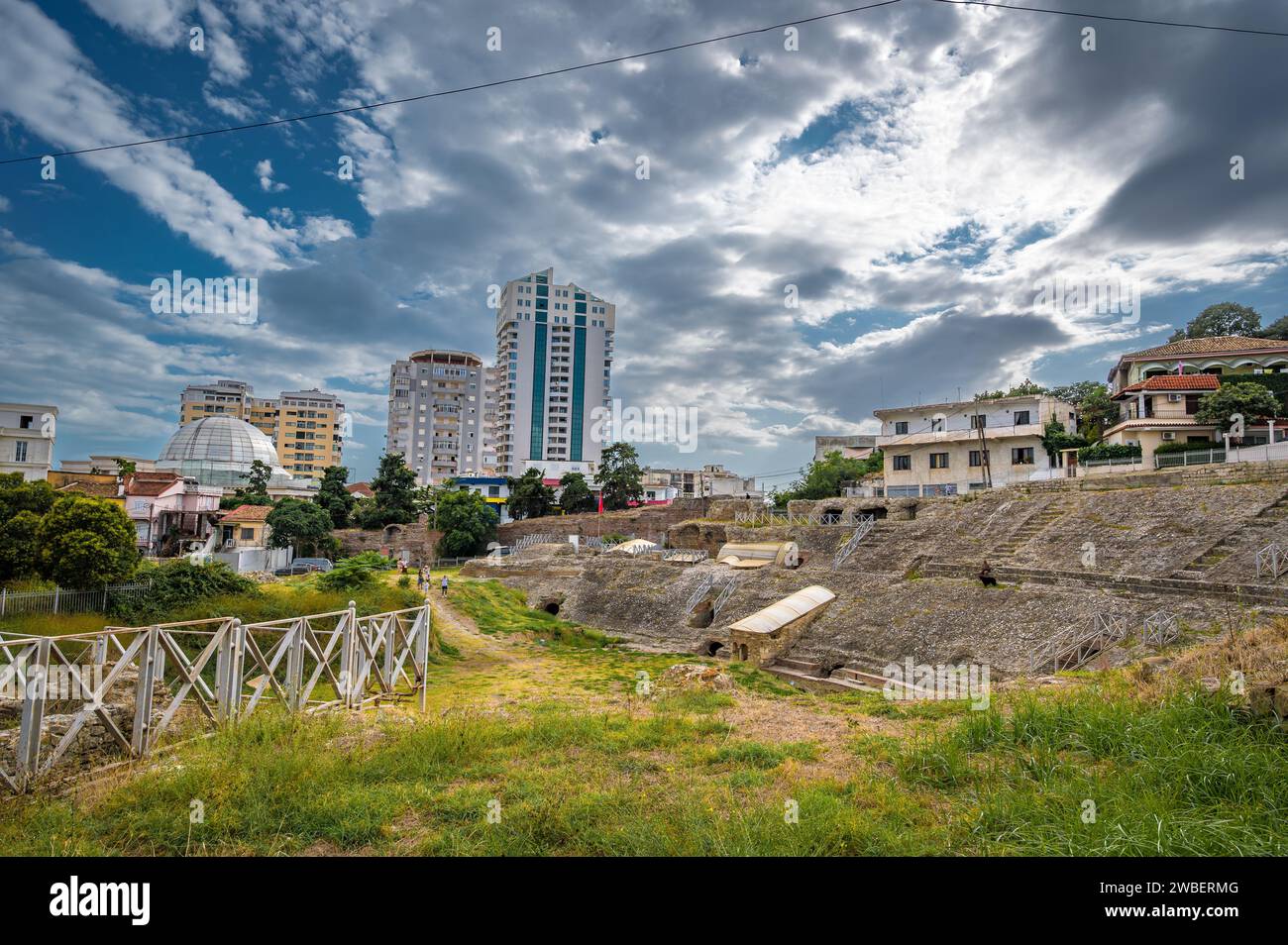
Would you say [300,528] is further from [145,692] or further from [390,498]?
[145,692]

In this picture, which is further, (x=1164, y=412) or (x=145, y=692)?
(x=1164, y=412)

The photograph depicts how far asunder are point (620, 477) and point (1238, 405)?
43.4 meters

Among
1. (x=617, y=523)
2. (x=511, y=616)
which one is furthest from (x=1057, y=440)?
(x=617, y=523)

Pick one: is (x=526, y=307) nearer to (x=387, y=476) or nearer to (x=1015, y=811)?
(x=387, y=476)

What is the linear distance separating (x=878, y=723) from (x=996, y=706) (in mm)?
1551

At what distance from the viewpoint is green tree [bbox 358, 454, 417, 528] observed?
175ft

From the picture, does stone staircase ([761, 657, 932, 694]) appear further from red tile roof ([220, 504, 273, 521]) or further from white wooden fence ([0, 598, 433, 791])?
red tile roof ([220, 504, 273, 521])

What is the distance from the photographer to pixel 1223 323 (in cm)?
4984

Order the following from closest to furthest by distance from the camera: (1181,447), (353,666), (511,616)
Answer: (353,666)
(511,616)
(1181,447)

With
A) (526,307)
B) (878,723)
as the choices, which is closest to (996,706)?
(878,723)

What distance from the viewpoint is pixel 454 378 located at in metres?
97.5

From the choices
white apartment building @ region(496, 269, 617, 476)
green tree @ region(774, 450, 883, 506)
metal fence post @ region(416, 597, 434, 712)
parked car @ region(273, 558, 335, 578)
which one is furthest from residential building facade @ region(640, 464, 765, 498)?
metal fence post @ region(416, 597, 434, 712)

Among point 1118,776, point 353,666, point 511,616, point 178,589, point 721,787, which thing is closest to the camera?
point 1118,776

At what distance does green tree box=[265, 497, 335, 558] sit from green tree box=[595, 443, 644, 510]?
24.0m
